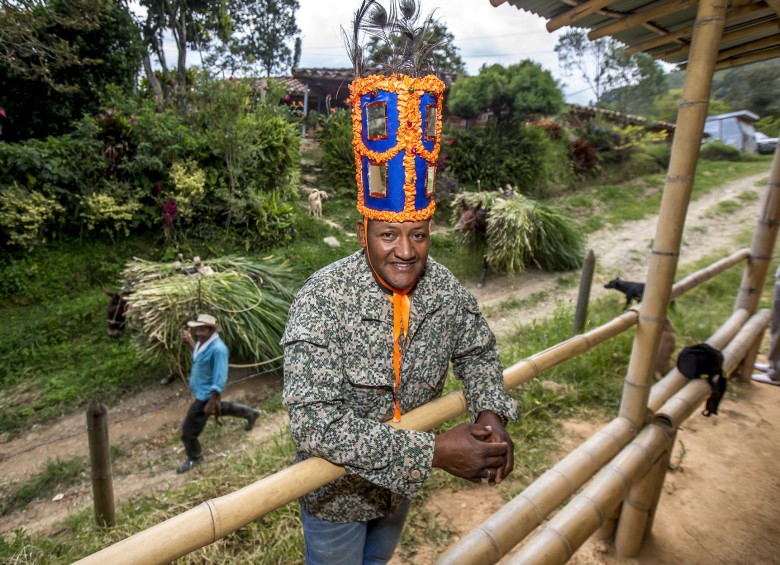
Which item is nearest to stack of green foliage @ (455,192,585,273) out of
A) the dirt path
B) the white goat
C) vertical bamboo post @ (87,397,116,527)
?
the dirt path

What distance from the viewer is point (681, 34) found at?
2387 mm

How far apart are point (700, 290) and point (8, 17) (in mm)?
9539

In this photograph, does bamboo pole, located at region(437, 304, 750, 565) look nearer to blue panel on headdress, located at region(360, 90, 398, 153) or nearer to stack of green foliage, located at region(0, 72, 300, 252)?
blue panel on headdress, located at region(360, 90, 398, 153)

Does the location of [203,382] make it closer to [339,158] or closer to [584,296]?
[584,296]

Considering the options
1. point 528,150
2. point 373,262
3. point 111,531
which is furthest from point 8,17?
point 528,150

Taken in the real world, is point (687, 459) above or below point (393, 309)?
below

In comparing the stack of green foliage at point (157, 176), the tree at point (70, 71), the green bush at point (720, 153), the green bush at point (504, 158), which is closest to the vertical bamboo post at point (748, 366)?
the stack of green foliage at point (157, 176)

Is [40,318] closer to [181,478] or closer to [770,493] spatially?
[181,478]

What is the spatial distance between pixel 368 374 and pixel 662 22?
2451 millimetres

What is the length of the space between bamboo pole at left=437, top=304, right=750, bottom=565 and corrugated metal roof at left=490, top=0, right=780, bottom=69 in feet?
6.25

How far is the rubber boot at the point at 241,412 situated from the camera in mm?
4168

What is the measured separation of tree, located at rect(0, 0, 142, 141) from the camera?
21.6 feet

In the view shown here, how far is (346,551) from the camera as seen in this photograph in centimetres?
142

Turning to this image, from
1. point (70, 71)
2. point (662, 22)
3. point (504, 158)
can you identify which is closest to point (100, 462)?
point (662, 22)
